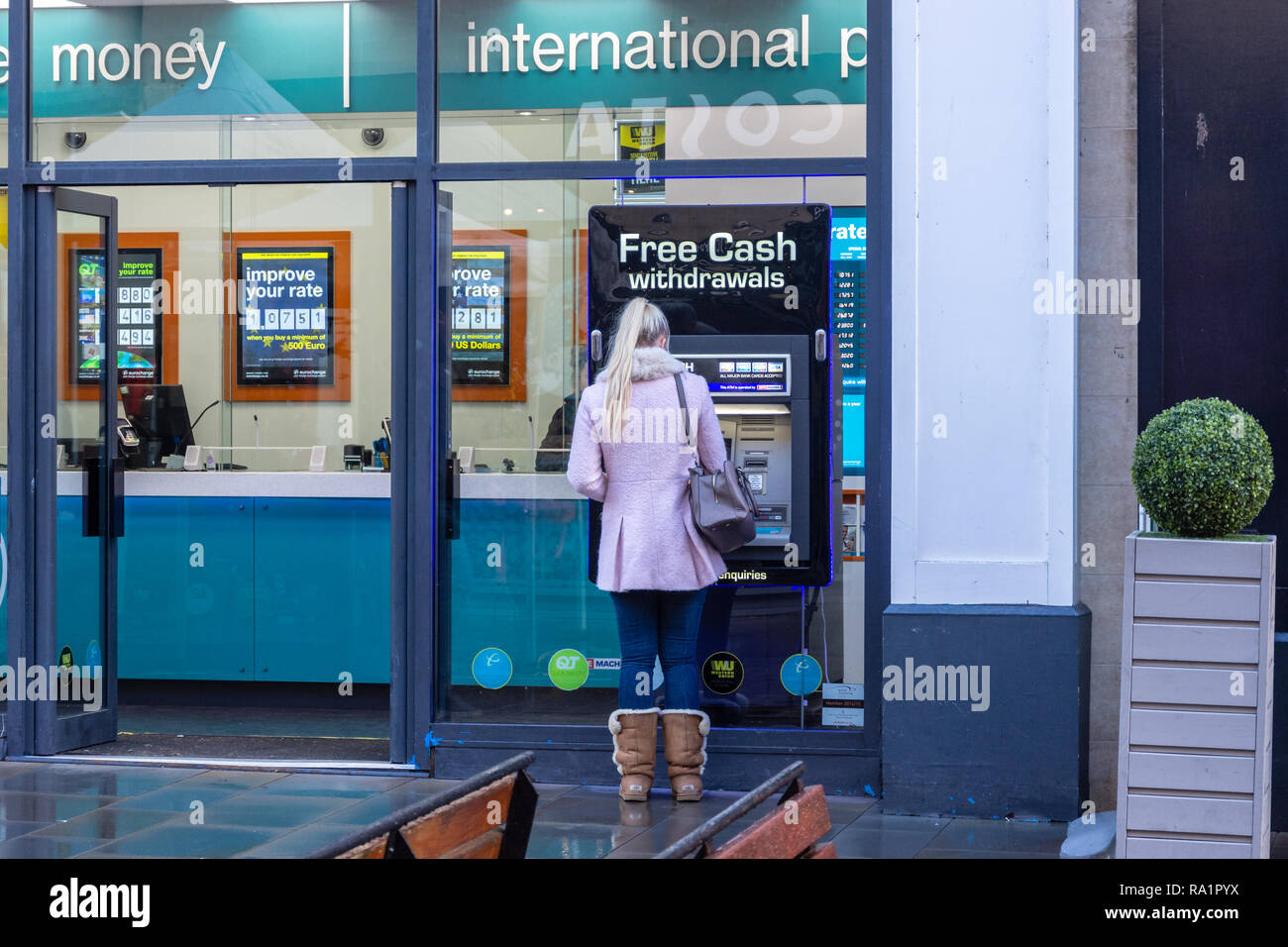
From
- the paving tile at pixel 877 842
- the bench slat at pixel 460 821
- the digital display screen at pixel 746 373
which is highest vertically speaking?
the digital display screen at pixel 746 373

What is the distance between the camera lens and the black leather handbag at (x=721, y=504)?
5.12 m

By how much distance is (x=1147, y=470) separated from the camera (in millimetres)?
4199

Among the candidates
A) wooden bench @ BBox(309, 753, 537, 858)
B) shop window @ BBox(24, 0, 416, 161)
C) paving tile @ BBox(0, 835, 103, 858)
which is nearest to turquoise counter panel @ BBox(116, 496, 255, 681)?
shop window @ BBox(24, 0, 416, 161)

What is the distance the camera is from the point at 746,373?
5688mm

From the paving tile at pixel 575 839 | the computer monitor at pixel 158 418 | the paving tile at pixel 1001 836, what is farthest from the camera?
the computer monitor at pixel 158 418

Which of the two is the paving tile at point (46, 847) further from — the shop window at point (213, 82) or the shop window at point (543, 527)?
the shop window at point (213, 82)

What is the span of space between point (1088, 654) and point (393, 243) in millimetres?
3117

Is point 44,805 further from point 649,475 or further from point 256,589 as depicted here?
point 649,475

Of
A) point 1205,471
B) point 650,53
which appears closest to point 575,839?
point 1205,471

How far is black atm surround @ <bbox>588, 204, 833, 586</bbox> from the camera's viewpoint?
18.5 ft

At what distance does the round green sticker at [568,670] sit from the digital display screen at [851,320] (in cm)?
132

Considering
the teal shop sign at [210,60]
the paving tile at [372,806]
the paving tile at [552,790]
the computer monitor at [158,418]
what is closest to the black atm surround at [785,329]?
the paving tile at [552,790]
